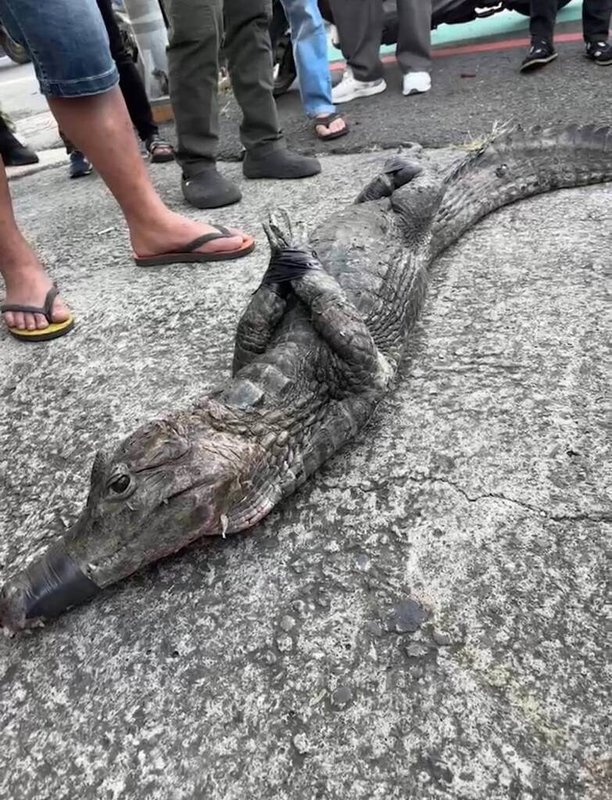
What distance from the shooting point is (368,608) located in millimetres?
1602

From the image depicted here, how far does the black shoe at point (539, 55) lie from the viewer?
6.14m

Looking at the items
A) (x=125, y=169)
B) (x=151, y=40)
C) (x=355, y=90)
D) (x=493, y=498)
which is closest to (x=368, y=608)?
(x=493, y=498)

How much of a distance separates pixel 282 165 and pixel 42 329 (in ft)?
7.24

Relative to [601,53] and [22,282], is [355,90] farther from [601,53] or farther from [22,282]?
[22,282]

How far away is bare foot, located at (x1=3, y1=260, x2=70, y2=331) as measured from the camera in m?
2.86

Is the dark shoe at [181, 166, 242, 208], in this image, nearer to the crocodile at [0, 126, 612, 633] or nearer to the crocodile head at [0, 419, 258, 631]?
the crocodile at [0, 126, 612, 633]

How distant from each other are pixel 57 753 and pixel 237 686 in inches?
15.8

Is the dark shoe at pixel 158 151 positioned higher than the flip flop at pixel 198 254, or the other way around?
the flip flop at pixel 198 254

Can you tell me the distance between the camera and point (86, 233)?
402 cm

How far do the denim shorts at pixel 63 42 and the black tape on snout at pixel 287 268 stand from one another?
1.09 metres

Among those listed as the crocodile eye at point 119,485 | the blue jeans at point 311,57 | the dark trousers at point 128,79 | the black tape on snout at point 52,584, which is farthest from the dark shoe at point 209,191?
the black tape on snout at point 52,584

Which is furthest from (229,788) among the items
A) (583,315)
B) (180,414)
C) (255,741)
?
(583,315)

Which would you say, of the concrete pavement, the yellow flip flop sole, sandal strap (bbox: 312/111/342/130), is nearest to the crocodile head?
the concrete pavement

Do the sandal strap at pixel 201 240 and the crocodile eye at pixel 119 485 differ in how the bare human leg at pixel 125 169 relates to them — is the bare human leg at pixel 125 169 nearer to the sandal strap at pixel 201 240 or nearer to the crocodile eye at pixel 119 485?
the sandal strap at pixel 201 240
